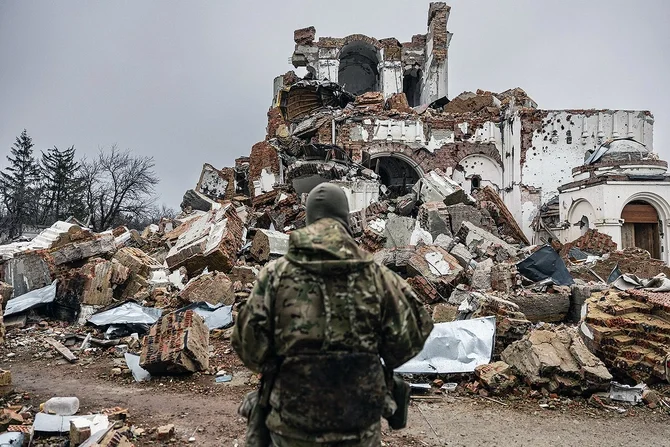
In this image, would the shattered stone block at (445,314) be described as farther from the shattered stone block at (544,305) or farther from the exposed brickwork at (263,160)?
the exposed brickwork at (263,160)

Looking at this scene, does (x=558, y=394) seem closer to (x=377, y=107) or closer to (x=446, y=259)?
(x=446, y=259)

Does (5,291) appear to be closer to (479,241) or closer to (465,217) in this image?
(479,241)

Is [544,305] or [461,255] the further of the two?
[461,255]

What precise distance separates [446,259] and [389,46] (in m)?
23.7

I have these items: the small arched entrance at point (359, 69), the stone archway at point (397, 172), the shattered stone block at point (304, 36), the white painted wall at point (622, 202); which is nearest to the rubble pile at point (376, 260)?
the stone archway at point (397, 172)

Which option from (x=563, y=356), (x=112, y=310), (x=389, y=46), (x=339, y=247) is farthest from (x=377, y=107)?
(x=339, y=247)

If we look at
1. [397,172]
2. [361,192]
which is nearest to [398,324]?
[361,192]

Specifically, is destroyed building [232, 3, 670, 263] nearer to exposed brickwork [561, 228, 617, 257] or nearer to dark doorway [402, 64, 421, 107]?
exposed brickwork [561, 228, 617, 257]

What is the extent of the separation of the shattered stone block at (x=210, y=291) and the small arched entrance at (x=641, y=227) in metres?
12.2

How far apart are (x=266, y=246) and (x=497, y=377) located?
654 centimetres

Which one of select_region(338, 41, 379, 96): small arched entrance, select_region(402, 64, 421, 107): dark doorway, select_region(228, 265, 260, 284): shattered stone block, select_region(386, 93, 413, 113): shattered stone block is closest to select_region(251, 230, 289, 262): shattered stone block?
select_region(228, 265, 260, 284): shattered stone block

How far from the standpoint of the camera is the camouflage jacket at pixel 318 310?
1769mm

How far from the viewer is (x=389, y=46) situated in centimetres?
2945

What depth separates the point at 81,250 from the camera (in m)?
9.57
